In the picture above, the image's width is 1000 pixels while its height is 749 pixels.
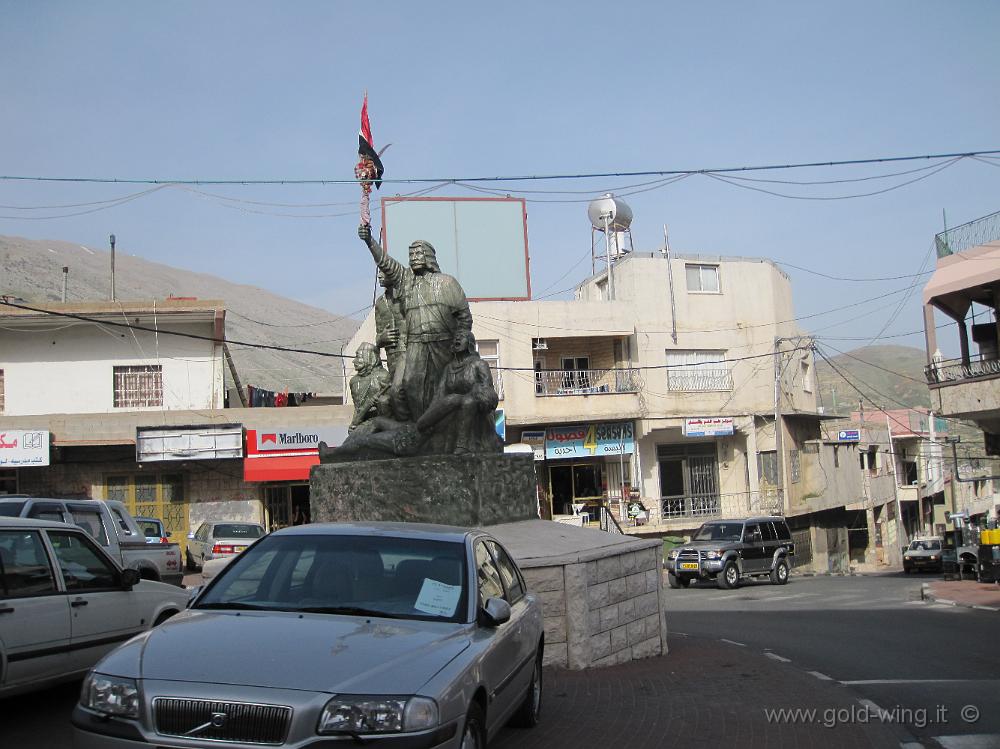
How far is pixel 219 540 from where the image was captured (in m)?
22.9

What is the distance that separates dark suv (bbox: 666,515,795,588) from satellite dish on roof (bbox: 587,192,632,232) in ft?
46.8

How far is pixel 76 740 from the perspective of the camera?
429 centimetres

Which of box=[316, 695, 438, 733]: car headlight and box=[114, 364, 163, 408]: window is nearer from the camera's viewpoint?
box=[316, 695, 438, 733]: car headlight

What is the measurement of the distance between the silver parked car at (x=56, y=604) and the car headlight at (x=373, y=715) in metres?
3.43

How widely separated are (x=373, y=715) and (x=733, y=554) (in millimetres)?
21824

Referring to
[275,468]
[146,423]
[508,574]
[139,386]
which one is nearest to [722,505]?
[275,468]

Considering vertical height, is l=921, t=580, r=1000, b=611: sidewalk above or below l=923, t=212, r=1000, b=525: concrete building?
below

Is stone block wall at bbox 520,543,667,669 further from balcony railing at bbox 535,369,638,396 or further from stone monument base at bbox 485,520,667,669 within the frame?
balcony railing at bbox 535,369,638,396

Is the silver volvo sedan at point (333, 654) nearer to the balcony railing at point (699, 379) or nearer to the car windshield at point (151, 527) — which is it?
the car windshield at point (151, 527)

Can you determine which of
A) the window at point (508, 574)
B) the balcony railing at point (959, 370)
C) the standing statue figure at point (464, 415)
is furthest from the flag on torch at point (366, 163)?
the balcony railing at point (959, 370)

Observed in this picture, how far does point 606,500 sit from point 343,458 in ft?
73.9

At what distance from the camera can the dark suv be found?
24391 mm

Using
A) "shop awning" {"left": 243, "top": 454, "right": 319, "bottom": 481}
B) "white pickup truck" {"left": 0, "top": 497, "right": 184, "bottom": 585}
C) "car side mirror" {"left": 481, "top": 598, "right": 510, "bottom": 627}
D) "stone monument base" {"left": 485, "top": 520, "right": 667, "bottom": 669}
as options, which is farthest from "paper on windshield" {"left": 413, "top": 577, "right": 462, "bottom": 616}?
"shop awning" {"left": 243, "top": 454, "right": 319, "bottom": 481}

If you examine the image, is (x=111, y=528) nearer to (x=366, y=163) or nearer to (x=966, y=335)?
(x=366, y=163)
